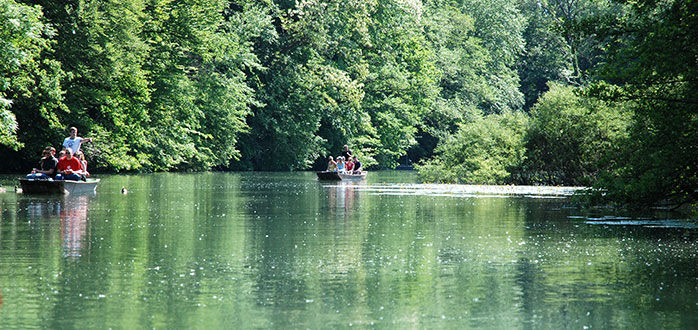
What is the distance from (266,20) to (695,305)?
181 feet

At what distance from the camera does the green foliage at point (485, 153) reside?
44.2 metres

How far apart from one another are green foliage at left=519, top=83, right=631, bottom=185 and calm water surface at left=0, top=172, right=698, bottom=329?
15.5m

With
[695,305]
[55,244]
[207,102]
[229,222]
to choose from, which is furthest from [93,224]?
[207,102]

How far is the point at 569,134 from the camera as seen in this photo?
4056 cm

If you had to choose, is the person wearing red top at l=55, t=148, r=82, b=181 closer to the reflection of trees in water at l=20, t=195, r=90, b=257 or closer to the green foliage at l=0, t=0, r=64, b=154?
the reflection of trees in water at l=20, t=195, r=90, b=257

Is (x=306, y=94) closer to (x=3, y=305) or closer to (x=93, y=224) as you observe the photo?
(x=93, y=224)

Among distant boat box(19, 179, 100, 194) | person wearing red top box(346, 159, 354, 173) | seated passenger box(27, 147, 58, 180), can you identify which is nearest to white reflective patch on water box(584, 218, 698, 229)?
distant boat box(19, 179, 100, 194)

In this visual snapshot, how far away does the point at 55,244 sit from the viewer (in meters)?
16.3

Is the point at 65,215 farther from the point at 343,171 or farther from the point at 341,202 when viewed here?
the point at 343,171

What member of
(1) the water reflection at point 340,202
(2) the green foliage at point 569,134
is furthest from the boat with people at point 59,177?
(2) the green foliage at point 569,134

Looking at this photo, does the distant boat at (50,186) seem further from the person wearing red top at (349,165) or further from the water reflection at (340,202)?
the person wearing red top at (349,165)

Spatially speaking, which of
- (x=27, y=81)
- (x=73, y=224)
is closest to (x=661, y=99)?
(x=73, y=224)

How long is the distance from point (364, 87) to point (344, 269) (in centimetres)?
6174

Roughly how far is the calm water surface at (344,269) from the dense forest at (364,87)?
3.37 meters
